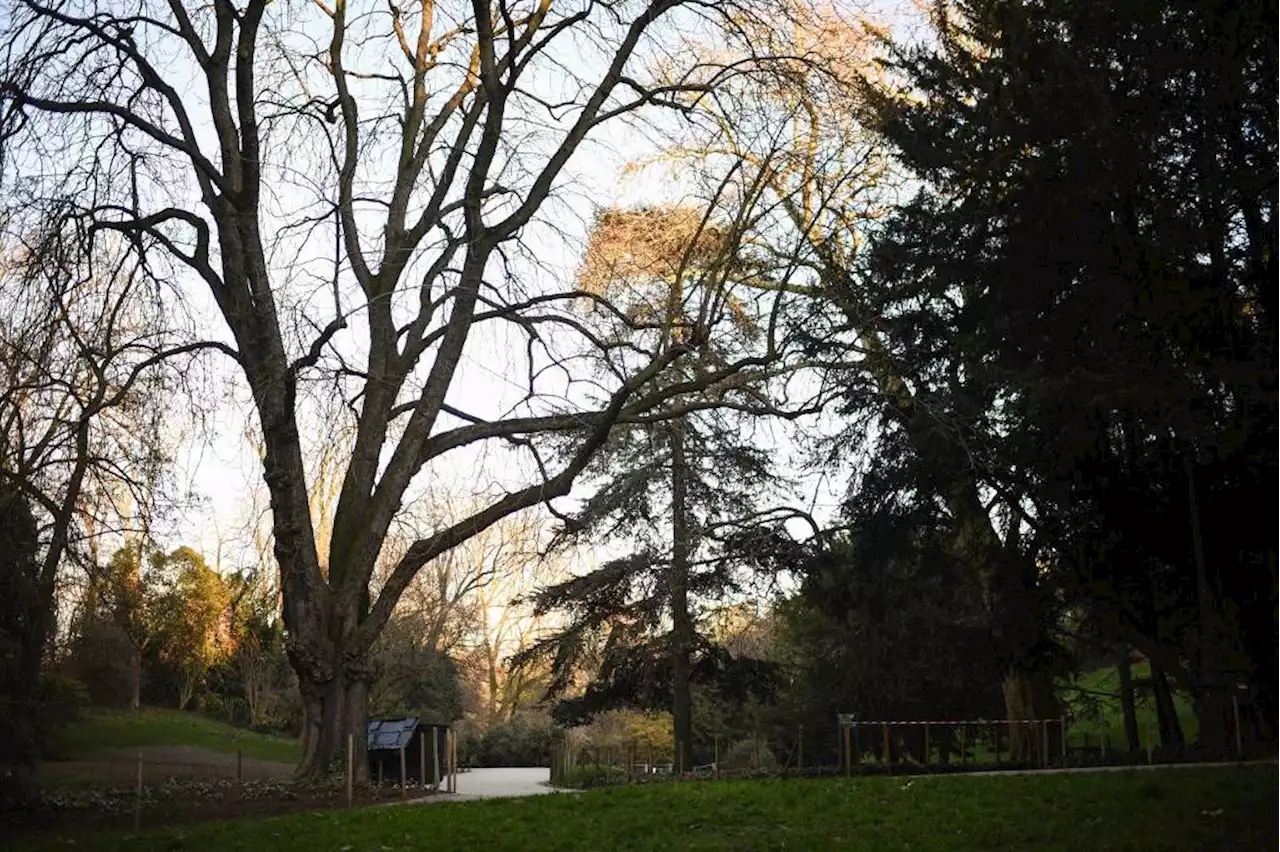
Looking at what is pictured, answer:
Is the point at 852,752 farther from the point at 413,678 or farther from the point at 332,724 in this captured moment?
the point at 413,678

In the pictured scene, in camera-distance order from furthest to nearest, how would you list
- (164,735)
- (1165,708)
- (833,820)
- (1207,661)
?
(164,735)
(1165,708)
(1207,661)
(833,820)

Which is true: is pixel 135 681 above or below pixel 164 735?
above

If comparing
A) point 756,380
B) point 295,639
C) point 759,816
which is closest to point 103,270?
point 295,639

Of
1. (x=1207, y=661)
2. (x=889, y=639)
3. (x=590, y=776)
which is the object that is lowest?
(x=590, y=776)

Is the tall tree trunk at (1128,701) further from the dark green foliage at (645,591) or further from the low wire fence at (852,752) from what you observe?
the dark green foliage at (645,591)

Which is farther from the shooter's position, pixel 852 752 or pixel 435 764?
pixel 852 752

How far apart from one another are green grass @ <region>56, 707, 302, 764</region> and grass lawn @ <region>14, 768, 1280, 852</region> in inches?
682

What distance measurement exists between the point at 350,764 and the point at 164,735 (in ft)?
71.9

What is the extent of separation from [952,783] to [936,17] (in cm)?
1380

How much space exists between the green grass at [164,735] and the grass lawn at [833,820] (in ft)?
56.9

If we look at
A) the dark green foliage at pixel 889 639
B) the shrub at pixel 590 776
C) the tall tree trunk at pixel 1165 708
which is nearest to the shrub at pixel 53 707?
the shrub at pixel 590 776

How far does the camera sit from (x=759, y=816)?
12.1 meters

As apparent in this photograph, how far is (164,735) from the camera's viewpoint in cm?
3338

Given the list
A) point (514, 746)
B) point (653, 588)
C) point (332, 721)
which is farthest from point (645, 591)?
point (514, 746)
